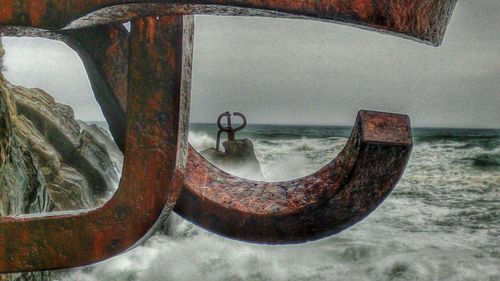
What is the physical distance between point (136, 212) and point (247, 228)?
1.06 feet

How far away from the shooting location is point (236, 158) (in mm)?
10852

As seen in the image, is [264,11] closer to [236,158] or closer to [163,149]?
[163,149]

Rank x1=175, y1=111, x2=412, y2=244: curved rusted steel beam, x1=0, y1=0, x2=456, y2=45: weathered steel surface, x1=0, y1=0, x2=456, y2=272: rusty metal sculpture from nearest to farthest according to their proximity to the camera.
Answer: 1. x1=0, y1=0, x2=456, y2=45: weathered steel surface
2. x1=0, y1=0, x2=456, y2=272: rusty metal sculpture
3. x1=175, y1=111, x2=412, y2=244: curved rusted steel beam

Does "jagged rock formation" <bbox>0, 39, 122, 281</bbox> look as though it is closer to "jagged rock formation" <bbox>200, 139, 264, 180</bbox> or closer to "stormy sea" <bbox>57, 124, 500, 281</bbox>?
"stormy sea" <bbox>57, 124, 500, 281</bbox>

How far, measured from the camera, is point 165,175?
50.5 inches

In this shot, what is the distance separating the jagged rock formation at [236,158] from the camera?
10648mm

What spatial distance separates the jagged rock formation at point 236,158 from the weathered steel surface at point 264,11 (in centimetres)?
918

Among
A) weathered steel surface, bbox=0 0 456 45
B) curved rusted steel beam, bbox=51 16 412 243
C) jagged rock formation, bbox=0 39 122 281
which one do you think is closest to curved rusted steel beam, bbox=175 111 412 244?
curved rusted steel beam, bbox=51 16 412 243

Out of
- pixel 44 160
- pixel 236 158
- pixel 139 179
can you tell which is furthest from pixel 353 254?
pixel 139 179

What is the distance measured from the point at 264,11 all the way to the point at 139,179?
1.58 feet

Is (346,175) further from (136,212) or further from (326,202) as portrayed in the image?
(136,212)

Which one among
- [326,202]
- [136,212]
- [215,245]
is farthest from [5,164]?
[215,245]

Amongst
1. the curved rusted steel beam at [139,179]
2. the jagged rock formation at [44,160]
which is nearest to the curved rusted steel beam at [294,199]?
the curved rusted steel beam at [139,179]

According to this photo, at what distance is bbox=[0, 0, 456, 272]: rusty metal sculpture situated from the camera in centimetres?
118
